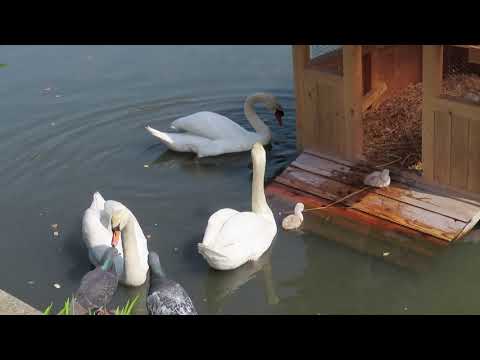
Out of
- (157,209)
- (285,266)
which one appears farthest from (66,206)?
(285,266)

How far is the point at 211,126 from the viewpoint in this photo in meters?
9.72

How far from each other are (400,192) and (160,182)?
289 cm

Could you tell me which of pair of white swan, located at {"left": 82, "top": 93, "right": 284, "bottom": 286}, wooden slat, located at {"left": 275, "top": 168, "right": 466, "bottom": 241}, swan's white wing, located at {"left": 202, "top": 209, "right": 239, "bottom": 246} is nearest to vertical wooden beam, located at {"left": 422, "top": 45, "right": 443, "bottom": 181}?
wooden slat, located at {"left": 275, "top": 168, "right": 466, "bottom": 241}

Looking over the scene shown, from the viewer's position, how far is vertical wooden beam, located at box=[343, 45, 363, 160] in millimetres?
8336

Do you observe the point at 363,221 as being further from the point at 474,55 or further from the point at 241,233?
the point at 474,55

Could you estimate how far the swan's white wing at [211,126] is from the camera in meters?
9.73

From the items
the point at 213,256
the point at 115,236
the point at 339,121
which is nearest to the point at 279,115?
the point at 339,121

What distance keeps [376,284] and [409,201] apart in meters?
1.25

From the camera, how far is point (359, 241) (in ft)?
25.5

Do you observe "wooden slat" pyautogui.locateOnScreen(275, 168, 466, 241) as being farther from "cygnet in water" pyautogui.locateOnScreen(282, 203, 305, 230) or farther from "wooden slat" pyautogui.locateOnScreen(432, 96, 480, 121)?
"wooden slat" pyautogui.locateOnScreen(432, 96, 480, 121)

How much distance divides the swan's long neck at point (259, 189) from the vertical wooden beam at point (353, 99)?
148 centimetres

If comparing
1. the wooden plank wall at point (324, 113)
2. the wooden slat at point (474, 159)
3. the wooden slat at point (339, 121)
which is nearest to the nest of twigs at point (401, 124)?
the wooden slat at point (339, 121)

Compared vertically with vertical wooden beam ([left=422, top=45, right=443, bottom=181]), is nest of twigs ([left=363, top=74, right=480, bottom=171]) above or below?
below

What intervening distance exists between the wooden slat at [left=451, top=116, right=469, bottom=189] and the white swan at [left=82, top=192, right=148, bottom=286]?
321 centimetres
